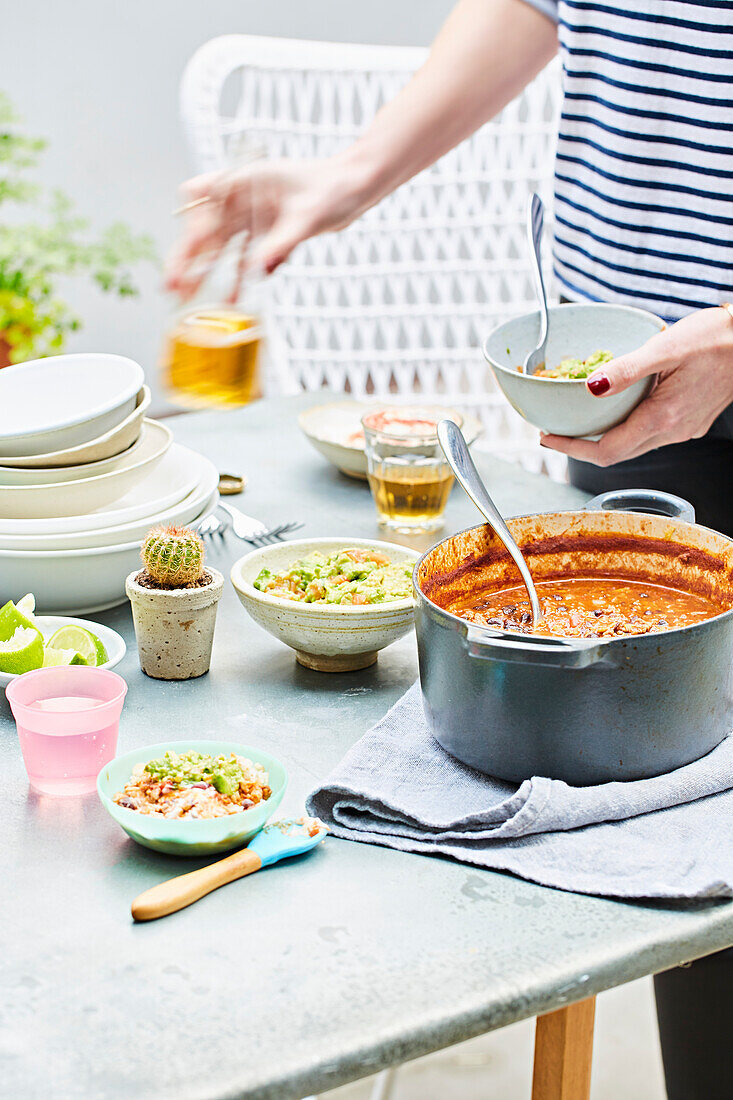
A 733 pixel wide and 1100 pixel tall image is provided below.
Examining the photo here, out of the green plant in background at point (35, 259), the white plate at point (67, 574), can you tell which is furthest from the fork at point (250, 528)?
the green plant in background at point (35, 259)

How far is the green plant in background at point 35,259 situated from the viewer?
10.1ft

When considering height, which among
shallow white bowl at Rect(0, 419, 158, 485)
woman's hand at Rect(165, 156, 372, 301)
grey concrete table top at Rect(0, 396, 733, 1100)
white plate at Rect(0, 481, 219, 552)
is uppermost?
woman's hand at Rect(165, 156, 372, 301)

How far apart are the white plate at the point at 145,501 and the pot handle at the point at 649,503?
0.46 metres

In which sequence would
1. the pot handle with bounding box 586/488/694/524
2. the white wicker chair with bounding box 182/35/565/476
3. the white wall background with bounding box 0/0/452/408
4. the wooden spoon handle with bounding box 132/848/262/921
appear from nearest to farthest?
the wooden spoon handle with bounding box 132/848/262/921 < the pot handle with bounding box 586/488/694/524 < the white wicker chair with bounding box 182/35/565/476 < the white wall background with bounding box 0/0/452/408

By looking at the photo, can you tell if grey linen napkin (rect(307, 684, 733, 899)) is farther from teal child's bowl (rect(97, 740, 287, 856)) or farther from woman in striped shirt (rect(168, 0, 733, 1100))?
woman in striped shirt (rect(168, 0, 733, 1100))

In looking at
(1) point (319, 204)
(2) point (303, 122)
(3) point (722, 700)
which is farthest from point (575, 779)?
(2) point (303, 122)

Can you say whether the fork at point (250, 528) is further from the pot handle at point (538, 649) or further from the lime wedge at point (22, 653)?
the pot handle at point (538, 649)

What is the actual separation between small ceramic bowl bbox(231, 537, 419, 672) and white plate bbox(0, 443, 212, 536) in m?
0.14

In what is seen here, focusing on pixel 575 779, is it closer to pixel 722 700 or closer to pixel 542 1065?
pixel 722 700

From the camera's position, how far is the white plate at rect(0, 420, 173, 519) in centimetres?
122

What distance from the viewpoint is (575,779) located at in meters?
0.86

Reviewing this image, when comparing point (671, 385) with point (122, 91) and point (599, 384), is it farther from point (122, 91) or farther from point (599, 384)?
point (122, 91)

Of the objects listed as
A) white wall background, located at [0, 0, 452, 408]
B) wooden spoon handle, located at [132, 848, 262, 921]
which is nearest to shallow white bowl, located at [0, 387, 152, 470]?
wooden spoon handle, located at [132, 848, 262, 921]

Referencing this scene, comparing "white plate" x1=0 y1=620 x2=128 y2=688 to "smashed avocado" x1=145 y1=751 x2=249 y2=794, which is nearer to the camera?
"smashed avocado" x1=145 y1=751 x2=249 y2=794
